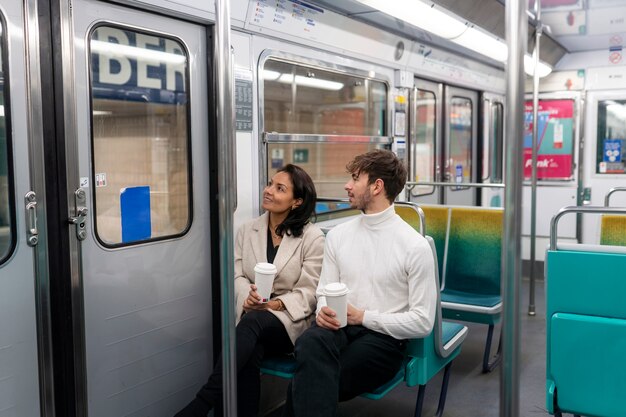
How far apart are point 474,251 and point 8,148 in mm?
2995

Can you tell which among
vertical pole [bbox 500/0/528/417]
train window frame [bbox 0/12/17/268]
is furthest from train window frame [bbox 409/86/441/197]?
vertical pole [bbox 500/0/528/417]

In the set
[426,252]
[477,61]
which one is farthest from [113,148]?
[477,61]

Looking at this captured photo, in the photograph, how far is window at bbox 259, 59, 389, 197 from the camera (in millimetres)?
4180

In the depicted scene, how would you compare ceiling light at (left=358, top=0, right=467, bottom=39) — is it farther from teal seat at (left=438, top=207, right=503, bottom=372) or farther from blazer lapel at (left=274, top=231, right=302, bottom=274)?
blazer lapel at (left=274, top=231, right=302, bottom=274)

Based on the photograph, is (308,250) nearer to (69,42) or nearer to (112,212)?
(112,212)

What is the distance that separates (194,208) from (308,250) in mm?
635

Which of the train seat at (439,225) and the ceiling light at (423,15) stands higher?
the ceiling light at (423,15)

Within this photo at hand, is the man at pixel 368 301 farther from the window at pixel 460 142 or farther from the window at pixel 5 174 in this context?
the window at pixel 460 142

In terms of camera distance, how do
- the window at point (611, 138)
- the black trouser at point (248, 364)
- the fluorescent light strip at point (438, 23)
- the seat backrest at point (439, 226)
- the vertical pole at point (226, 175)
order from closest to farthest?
the vertical pole at point (226, 175) → the black trouser at point (248, 364) → the fluorescent light strip at point (438, 23) → the seat backrest at point (439, 226) → the window at point (611, 138)

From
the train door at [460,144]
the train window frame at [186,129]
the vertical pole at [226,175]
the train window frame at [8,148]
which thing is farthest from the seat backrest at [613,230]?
the train window frame at [8,148]

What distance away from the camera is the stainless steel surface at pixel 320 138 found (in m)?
3.69

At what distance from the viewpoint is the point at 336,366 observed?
8.73ft

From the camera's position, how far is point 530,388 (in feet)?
13.1

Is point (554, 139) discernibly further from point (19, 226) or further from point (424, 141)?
point (19, 226)
